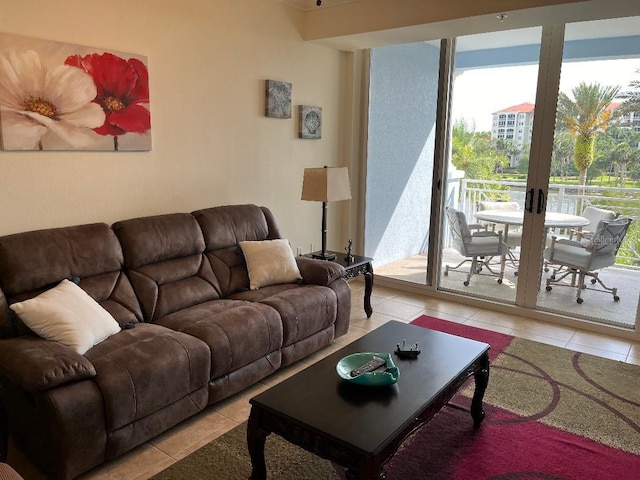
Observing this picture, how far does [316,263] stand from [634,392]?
2264 mm

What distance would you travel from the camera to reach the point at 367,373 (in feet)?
6.98

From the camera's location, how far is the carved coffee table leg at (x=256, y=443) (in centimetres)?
200

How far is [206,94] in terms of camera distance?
373cm

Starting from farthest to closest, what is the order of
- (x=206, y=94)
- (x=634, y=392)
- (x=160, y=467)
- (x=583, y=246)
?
(x=583, y=246) → (x=206, y=94) → (x=634, y=392) → (x=160, y=467)

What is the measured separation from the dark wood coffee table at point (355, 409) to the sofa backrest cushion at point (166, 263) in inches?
48.8

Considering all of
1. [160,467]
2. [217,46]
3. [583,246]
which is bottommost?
[160,467]

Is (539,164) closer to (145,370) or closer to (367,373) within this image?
(367,373)

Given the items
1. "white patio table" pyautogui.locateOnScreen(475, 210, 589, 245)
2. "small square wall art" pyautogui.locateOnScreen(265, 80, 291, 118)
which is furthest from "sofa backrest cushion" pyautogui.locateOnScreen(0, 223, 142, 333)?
"white patio table" pyautogui.locateOnScreen(475, 210, 589, 245)

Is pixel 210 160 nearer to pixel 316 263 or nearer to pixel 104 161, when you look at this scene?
pixel 104 161

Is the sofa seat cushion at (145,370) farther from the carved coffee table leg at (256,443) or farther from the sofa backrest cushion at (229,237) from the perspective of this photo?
the sofa backrest cushion at (229,237)

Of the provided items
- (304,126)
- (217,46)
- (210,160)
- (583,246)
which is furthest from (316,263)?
(583,246)

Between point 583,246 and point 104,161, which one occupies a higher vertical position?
point 104,161

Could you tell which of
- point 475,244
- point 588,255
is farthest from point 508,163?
point 588,255

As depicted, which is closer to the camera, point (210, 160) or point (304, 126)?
point (210, 160)
